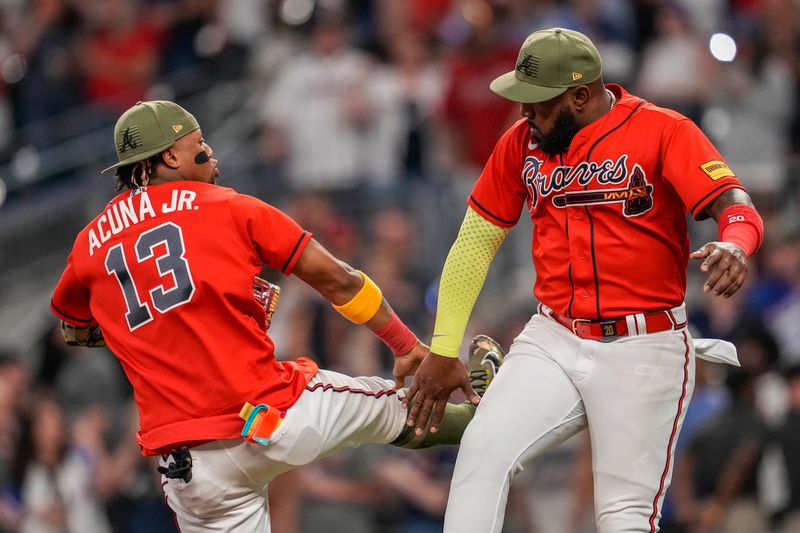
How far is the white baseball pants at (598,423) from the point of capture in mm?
5430

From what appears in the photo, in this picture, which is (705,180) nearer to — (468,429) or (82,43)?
(468,429)

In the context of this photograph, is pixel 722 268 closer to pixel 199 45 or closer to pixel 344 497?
pixel 344 497

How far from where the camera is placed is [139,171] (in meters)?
5.67

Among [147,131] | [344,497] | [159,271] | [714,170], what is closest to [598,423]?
[714,170]

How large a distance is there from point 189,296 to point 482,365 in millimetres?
1427

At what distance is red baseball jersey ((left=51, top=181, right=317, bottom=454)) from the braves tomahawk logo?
978mm

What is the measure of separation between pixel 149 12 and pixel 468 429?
874 centimetres

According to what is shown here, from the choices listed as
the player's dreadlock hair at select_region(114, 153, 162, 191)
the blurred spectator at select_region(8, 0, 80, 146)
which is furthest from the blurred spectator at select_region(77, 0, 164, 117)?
the player's dreadlock hair at select_region(114, 153, 162, 191)

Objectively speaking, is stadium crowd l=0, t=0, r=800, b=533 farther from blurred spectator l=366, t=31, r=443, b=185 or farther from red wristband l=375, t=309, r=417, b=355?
red wristband l=375, t=309, r=417, b=355

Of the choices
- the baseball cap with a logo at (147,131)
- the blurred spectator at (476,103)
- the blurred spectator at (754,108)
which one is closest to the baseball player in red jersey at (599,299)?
the baseball cap with a logo at (147,131)

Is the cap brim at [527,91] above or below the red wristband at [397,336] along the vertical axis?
above


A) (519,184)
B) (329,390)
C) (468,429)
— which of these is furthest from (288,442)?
(519,184)

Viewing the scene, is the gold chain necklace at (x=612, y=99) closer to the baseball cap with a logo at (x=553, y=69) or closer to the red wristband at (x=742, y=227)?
the baseball cap with a logo at (x=553, y=69)

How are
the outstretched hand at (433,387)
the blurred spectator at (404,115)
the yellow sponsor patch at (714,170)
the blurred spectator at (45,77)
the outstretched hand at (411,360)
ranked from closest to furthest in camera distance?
the yellow sponsor patch at (714,170), the outstretched hand at (433,387), the outstretched hand at (411,360), the blurred spectator at (404,115), the blurred spectator at (45,77)
